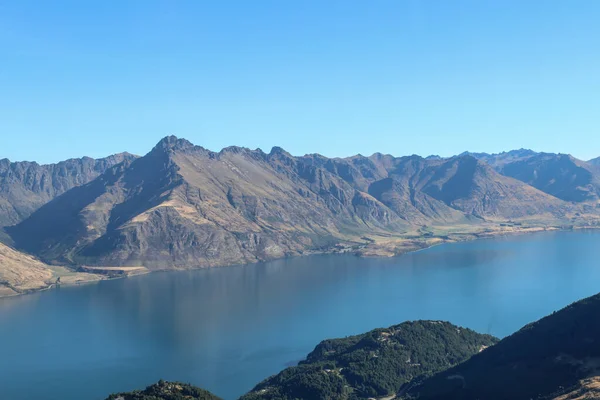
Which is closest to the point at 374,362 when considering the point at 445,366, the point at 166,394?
the point at 445,366

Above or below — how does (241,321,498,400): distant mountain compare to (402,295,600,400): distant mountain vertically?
below

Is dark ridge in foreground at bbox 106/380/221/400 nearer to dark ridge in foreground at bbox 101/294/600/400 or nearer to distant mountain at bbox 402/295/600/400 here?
dark ridge in foreground at bbox 101/294/600/400

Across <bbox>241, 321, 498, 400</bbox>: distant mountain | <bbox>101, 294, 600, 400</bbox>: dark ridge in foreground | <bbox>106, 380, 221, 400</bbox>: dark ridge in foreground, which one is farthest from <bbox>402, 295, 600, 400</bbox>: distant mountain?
<bbox>106, 380, 221, 400</bbox>: dark ridge in foreground

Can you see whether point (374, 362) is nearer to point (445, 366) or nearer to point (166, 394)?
point (445, 366)

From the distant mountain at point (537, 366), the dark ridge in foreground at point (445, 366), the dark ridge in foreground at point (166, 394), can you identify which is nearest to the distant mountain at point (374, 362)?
the dark ridge in foreground at point (445, 366)

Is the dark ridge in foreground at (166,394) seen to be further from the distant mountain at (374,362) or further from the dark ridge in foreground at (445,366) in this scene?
the distant mountain at (374,362)

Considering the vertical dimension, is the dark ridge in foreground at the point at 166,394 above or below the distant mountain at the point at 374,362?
above

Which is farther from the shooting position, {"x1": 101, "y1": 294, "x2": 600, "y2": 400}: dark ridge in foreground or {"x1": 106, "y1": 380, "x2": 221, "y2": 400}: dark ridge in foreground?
{"x1": 101, "y1": 294, "x2": 600, "y2": 400}: dark ridge in foreground

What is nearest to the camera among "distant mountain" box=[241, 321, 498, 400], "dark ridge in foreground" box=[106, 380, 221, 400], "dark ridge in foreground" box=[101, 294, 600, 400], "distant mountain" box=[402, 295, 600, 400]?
"dark ridge in foreground" box=[106, 380, 221, 400]
